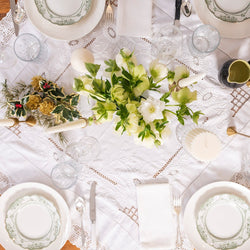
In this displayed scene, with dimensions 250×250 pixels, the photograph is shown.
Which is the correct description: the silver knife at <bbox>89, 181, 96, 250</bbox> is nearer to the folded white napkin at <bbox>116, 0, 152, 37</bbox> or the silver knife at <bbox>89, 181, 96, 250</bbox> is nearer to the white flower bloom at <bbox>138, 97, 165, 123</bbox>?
the white flower bloom at <bbox>138, 97, 165, 123</bbox>

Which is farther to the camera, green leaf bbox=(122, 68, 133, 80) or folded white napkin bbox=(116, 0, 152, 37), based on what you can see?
folded white napkin bbox=(116, 0, 152, 37)

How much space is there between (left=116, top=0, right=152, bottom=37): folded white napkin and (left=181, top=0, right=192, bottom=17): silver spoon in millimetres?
140

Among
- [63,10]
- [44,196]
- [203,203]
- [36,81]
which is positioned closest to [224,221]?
[203,203]

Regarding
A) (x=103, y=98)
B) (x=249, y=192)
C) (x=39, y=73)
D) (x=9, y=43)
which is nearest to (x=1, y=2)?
(x=9, y=43)

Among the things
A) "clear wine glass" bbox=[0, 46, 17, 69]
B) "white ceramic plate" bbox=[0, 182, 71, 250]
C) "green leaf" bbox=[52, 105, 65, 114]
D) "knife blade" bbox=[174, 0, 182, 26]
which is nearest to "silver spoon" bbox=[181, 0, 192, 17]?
"knife blade" bbox=[174, 0, 182, 26]

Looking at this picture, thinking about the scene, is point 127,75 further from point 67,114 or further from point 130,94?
point 67,114

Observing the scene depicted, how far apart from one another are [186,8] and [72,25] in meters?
0.49

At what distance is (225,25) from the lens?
118 centimetres

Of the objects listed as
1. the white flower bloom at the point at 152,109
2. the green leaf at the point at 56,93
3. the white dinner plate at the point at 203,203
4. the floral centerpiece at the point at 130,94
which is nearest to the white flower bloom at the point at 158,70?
the floral centerpiece at the point at 130,94

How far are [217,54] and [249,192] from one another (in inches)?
23.4

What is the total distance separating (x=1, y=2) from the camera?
1.37 metres

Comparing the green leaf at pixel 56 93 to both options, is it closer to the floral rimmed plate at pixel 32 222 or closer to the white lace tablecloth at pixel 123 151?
the white lace tablecloth at pixel 123 151

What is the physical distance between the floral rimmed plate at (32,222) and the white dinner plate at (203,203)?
0.55 meters

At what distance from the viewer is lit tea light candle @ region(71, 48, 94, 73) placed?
115 centimetres
